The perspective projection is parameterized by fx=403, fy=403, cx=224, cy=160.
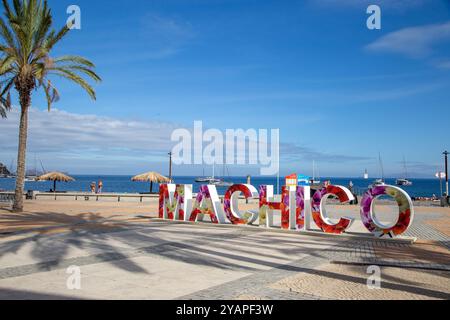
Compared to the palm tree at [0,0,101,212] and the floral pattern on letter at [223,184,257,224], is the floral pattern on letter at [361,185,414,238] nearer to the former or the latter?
the floral pattern on letter at [223,184,257,224]

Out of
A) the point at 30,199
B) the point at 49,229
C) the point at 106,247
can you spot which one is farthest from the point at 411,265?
the point at 30,199

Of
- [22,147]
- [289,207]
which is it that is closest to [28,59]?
[22,147]

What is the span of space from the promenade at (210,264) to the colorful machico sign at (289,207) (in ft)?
2.51

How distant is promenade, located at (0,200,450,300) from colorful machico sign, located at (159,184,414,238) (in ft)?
2.51

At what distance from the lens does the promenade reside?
22.2ft

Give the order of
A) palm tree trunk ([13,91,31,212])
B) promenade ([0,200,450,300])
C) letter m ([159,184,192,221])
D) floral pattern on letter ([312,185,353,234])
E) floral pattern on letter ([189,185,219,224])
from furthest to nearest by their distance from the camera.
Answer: palm tree trunk ([13,91,31,212])
letter m ([159,184,192,221])
floral pattern on letter ([189,185,219,224])
floral pattern on letter ([312,185,353,234])
promenade ([0,200,450,300])

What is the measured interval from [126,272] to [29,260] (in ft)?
8.73

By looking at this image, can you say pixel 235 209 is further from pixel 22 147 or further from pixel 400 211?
pixel 22 147

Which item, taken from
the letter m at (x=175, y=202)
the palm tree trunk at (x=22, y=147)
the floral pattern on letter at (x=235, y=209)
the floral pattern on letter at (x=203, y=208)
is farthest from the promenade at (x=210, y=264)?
the palm tree trunk at (x=22, y=147)

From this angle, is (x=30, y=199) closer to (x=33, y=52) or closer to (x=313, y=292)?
(x=33, y=52)

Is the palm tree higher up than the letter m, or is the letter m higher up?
the palm tree

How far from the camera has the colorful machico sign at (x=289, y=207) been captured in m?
13.6

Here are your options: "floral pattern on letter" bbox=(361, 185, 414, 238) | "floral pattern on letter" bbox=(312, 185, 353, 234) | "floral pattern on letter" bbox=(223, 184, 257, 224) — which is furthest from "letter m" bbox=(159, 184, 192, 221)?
"floral pattern on letter" bbox=(361, 185, 414, 238)

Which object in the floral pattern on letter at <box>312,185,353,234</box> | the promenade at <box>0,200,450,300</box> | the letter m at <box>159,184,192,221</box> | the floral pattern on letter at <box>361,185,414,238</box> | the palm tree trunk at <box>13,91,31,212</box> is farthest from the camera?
the palm tree trunk at <box>13,91,31,212</box>
